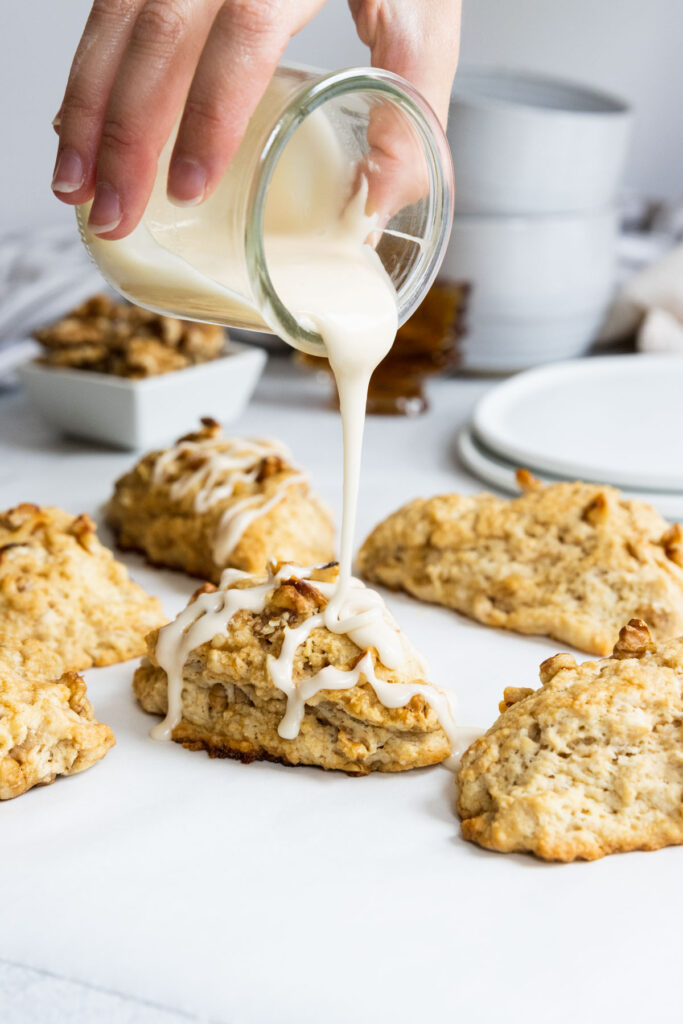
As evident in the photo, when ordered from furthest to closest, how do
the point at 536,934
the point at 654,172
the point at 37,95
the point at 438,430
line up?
the point at 654,172 → the point at 37,95 → the point at 438,430 → the point at 536,934

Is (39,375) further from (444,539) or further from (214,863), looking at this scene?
(214,863)

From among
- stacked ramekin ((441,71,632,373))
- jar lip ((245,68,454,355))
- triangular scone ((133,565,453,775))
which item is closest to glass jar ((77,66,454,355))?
jar lip ((245,68,454,355))

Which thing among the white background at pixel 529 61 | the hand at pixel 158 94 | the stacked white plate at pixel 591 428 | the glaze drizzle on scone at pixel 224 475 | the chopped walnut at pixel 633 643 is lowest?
the stacked white plate at pixel 591 428

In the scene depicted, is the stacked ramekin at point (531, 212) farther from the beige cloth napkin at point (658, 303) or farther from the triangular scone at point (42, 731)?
Result: the triangular scone at point (42, 731)

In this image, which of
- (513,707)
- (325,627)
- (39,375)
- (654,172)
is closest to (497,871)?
(513,707)

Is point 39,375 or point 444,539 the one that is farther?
point 39,375

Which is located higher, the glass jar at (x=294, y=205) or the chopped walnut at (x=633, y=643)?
the glass jar at (x=294, y=205)

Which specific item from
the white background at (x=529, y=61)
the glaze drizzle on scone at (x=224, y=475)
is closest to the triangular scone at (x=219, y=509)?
the glaze drizzle on scone at (x=224, y=475)

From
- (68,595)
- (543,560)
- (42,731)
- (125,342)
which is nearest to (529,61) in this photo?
(125,342)
